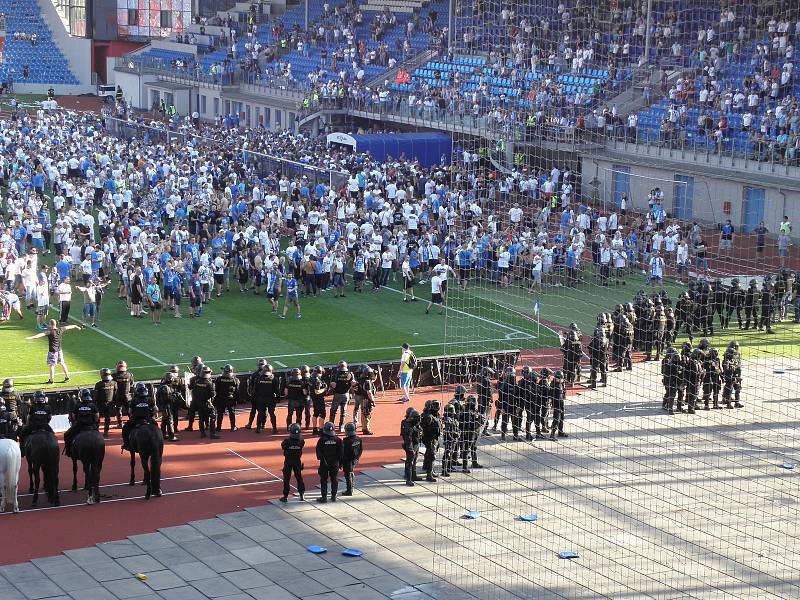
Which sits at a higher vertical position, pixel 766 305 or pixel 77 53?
pixel 77 53

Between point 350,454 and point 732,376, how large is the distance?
315 inches

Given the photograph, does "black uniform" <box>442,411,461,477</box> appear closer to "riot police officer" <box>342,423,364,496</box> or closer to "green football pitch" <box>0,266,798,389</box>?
"riot police officer" <box>342,423,364,496</box>

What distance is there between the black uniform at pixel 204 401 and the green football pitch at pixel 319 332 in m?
3.18

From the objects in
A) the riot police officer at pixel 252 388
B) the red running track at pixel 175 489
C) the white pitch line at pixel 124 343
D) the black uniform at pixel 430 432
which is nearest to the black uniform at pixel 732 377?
Result: the red running track at pixel 175 489

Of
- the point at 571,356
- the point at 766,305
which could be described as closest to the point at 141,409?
the point at 571,356

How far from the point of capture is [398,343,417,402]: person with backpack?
24.0 metres

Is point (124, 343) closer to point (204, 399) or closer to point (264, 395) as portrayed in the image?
point (204, 399)

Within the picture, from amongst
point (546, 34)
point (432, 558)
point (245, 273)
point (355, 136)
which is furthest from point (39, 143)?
point (432, 558)

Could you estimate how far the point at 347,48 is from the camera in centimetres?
5853

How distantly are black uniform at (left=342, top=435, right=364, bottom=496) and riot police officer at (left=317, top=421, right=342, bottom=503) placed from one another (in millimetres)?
108

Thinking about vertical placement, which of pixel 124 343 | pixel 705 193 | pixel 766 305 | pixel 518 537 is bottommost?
pixel 518 537

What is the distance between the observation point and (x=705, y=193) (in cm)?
3494

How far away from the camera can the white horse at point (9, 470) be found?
59.4ft

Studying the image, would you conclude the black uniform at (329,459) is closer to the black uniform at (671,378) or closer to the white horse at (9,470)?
the white horse at (9,470)
